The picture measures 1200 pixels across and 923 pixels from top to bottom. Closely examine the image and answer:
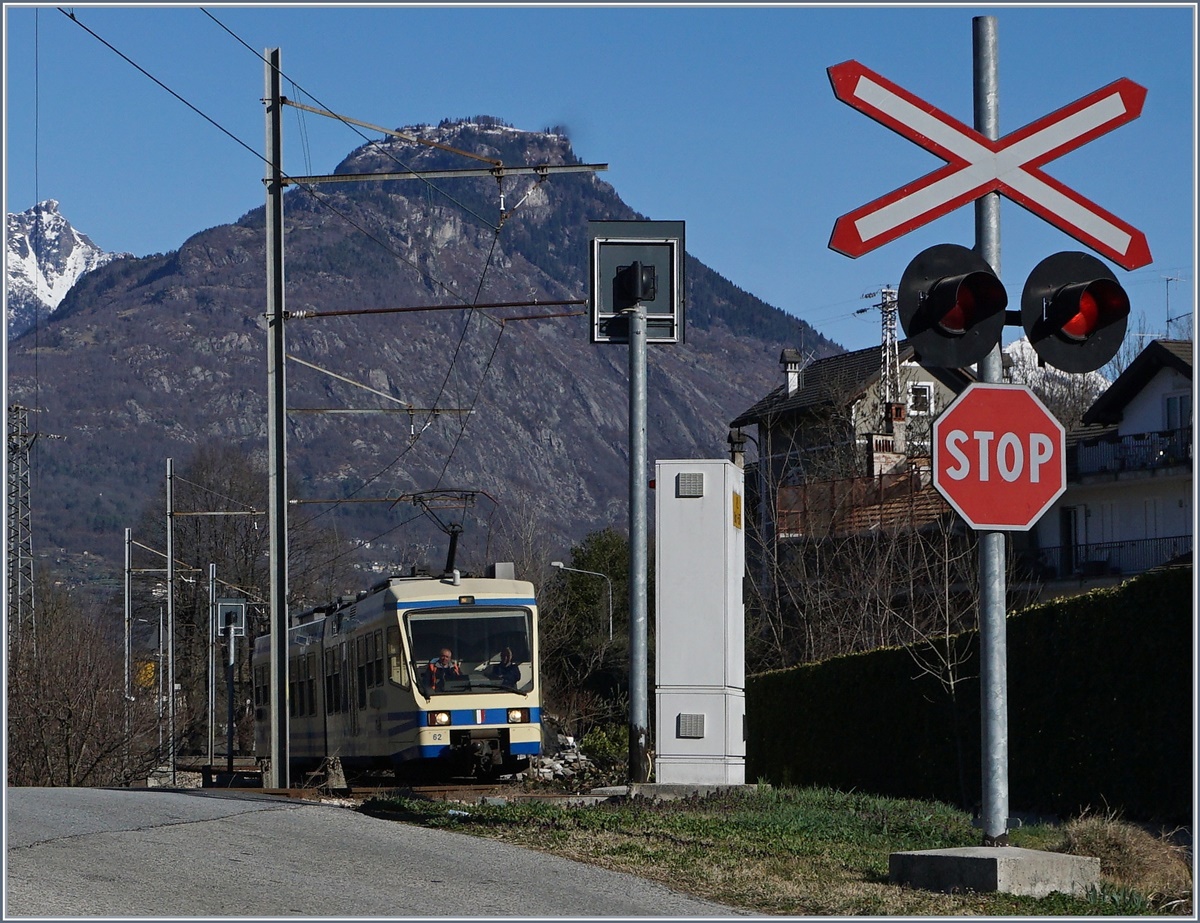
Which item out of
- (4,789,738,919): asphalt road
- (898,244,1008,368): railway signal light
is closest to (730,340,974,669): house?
(4,789,738,919): asphalt road

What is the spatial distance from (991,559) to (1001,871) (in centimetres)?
168

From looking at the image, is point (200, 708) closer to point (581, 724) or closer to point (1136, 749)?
point (581, 724)

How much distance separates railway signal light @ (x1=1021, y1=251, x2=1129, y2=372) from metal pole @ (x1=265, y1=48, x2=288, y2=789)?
1570 cm

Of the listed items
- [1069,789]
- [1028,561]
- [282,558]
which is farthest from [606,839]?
[1028,561]

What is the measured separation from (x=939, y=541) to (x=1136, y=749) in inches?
773

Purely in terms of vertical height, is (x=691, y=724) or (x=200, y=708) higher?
(x=691, y=724)

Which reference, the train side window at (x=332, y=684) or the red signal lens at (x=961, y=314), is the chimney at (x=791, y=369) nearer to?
the train side window at (x=332, y=684)

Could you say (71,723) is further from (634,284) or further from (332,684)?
(634,284)

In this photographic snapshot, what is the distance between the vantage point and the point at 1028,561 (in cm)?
5203

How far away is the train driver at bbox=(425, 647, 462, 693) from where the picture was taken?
24.1m

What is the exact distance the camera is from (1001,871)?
9.02 meters

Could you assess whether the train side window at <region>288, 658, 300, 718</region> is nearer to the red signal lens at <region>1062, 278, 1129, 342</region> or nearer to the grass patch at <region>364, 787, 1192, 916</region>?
the grass patch at <region>364, 787, 1192, 916</region>

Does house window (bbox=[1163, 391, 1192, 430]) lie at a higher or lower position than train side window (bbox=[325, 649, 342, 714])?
higher

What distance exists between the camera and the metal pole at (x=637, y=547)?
1572cm
